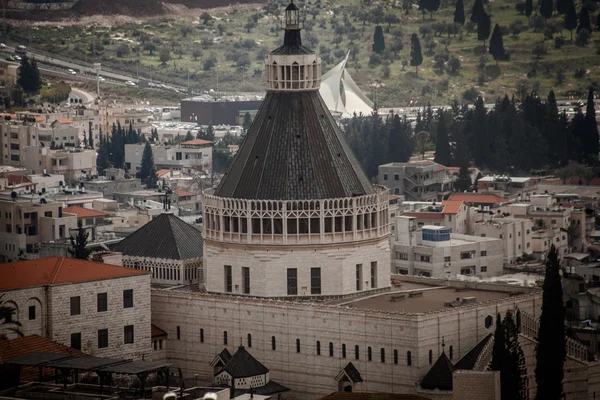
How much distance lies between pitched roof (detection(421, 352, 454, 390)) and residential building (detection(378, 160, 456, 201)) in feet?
239

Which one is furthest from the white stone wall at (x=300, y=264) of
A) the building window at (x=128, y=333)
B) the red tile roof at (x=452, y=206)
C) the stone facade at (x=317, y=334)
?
the red tile roof at (x=452, y=206)

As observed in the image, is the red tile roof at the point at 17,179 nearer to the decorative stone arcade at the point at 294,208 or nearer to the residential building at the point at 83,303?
the decorative stone arcade at the point at 294,208

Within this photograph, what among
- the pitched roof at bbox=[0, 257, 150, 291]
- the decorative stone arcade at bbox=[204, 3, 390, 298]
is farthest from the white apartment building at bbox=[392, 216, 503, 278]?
the pitched roof at bbox=[0, 257, 150, 291]

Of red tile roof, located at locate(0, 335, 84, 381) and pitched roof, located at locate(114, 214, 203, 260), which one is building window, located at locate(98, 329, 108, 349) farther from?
→ pitched roof, located at locate(114, 214, 203, 260)

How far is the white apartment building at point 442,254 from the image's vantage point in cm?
13950

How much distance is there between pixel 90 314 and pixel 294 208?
9.22 m

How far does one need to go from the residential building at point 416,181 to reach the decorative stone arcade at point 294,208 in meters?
64.6

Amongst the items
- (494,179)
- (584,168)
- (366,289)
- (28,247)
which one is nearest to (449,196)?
(494,179)

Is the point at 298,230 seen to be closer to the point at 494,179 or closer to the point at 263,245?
the point at 263,245

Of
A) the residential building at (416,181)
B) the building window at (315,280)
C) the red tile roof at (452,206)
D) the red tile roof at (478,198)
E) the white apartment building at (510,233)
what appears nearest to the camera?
the building window at (315,280)

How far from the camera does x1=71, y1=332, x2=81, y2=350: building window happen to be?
10875cm

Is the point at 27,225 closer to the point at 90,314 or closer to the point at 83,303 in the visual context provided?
the point at 90,314

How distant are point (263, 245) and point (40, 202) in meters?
46.6

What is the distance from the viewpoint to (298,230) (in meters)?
111
